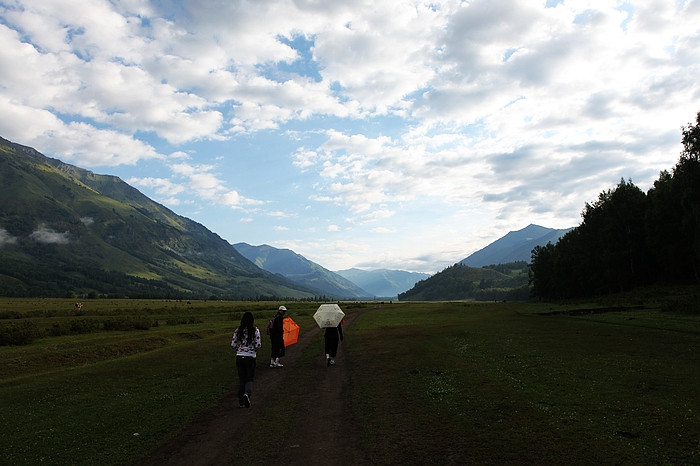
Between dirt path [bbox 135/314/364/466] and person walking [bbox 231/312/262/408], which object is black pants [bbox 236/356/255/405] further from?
dirt path [bbox 135/314/364/466]

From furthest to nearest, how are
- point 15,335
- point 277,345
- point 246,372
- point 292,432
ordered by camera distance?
1. point 15,335
2. point 277,345
3. point 246,372
4. point 292,432

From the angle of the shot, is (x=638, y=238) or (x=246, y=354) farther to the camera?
(x=638, y=238)

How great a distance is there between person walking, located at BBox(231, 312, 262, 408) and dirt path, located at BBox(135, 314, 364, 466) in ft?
2.53

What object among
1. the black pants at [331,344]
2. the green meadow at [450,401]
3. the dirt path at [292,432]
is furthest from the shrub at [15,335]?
the black pants at [331,344]

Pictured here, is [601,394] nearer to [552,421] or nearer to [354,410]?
[552,421]

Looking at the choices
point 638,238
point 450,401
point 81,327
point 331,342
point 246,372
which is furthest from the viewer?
point 638,238

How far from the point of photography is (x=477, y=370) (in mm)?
22281

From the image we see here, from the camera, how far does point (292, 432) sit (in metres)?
13.4

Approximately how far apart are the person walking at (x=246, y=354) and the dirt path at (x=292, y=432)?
770 millimetres

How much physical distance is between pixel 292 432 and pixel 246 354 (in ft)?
17.0

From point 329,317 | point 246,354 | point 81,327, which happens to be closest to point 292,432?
point 246,354

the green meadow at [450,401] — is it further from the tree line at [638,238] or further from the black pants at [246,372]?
the tree line at [638,238]

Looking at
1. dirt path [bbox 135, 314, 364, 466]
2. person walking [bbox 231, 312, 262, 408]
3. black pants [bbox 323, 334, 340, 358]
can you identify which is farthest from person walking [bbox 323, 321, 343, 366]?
person walking [bbox 231, 312, 262, 408]

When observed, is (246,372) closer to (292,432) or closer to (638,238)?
(292,432)
